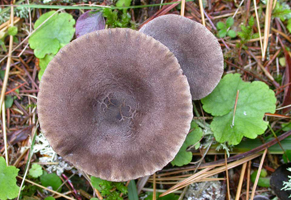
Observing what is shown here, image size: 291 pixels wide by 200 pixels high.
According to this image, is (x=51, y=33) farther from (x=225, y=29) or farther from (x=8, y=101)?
(x=225, y=29)

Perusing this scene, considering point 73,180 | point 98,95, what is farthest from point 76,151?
point 73,180

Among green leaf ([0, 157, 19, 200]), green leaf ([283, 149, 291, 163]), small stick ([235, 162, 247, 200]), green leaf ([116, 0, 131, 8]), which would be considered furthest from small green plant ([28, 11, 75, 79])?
green leaf ([283, 149, 291, 163])

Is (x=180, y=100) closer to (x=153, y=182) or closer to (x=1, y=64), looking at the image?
(x=153, y=182)

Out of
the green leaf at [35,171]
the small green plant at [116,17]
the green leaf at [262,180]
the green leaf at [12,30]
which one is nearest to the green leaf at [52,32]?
the green leaf at [12,30]

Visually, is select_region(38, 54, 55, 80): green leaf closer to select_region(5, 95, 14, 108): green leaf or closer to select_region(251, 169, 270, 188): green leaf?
select_region(5, 95, 14, 108): green leaf

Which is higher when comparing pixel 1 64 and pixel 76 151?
pixel 1 64

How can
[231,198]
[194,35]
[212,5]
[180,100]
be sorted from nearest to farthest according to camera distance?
[180,100], [194,35], [231,198], [212,5]
